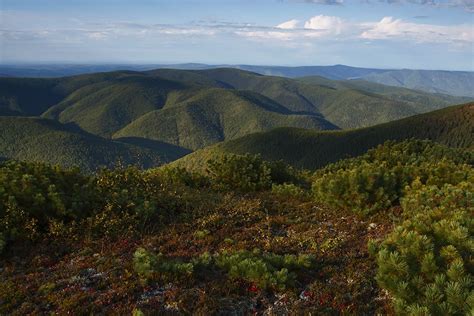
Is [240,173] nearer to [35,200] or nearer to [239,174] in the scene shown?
[239,174]

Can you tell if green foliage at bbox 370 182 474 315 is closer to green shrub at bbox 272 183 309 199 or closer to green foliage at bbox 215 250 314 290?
green foliage at bbox 215 250 314 290

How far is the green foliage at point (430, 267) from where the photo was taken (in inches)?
308

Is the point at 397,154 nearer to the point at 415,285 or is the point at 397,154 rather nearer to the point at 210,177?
the point at 210,177

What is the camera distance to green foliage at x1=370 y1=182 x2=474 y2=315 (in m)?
7.82

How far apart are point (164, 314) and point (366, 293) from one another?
497 centimetres

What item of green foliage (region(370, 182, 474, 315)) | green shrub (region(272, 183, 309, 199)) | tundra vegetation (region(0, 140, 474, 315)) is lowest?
green shrub (region(272, 183, 309, 199))

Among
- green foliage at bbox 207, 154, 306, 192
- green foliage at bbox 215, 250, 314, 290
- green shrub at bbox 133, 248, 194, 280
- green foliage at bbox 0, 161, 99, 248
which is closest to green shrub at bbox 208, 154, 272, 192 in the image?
green foliage at bbox 207, 154, 306, 192

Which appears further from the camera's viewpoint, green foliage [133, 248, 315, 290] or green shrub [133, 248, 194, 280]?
green shrub [133, 248, 194, 280]

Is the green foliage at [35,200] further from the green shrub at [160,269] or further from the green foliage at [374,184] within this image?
the green foliage at [374,184]

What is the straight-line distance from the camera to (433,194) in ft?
50.5

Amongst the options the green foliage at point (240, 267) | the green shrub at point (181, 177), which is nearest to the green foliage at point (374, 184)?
the green foliage at point (240, 267)

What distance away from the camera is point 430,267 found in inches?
345

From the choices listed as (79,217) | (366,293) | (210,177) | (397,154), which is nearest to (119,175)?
(79,217)

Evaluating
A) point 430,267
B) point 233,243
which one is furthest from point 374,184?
point 430,267
